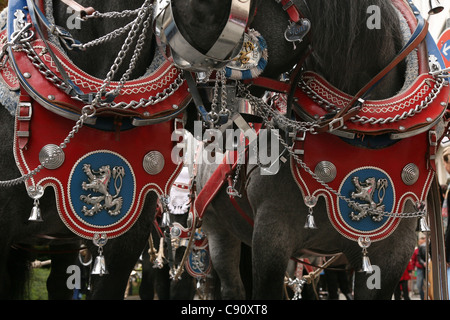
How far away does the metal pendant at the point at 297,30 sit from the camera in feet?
8.66

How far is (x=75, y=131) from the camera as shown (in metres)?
2.39

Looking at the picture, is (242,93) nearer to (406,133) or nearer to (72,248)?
(406,133)

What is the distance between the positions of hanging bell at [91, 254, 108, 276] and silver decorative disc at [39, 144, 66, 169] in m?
0.40

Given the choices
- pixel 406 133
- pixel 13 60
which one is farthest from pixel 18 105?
pixel 406 133

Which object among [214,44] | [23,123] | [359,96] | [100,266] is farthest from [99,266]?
[359,96]

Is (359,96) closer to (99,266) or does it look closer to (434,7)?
(434,7)

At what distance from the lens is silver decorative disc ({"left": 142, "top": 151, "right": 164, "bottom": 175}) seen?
2.61 metres

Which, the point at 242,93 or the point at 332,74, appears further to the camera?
the point at 332,74

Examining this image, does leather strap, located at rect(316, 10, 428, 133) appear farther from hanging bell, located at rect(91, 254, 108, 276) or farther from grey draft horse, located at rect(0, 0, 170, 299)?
hanging bell, located at rect(91, 254, 108, 276)

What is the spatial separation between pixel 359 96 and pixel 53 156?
1.38 meters

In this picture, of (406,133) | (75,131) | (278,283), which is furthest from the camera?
(278,283)

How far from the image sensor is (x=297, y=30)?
2643mm

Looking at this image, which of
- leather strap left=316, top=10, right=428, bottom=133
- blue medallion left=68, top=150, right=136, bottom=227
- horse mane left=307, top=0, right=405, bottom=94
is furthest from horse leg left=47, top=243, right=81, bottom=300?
horse mane left=307, top=0, right=405, bottom=94

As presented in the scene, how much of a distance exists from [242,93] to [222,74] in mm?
173
